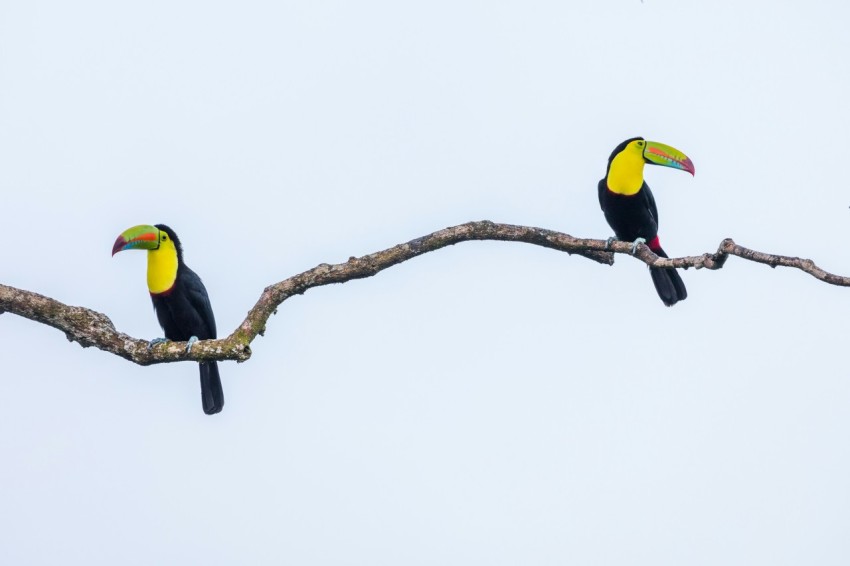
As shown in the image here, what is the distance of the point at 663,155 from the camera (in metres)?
9.44

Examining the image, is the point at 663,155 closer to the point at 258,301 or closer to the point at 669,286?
the point at 669,286

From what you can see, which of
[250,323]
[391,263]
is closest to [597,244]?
[391,263]

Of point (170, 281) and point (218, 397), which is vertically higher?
point (170, 281)

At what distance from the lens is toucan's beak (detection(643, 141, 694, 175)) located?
9344 millimetres

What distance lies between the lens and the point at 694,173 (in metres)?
9.21

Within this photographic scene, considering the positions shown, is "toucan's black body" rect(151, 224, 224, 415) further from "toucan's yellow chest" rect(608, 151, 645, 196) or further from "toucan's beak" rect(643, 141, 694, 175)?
"toucan's beak" rect(643, 141, 694, 175)

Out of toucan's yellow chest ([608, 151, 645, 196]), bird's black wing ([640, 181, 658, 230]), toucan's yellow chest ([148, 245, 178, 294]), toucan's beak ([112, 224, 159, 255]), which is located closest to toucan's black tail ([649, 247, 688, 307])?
bird's black wing ([640, 181, 658, 230])

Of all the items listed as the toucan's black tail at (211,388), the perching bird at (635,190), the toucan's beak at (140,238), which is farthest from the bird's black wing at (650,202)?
the toucan's beak at (140,238)

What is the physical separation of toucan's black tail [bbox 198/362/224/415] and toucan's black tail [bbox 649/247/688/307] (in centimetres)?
385

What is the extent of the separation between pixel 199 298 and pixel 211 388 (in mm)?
735

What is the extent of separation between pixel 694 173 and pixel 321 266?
4.52 m

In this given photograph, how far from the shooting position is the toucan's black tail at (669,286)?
8.99 m

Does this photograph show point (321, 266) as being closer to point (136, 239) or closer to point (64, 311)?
point (64, 311)

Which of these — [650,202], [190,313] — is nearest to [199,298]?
[190,313]
